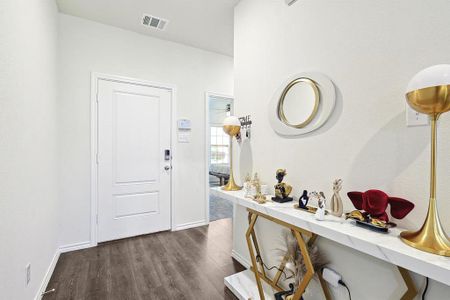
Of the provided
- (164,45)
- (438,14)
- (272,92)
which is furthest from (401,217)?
(164,45)

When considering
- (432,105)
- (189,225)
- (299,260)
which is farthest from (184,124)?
(432,105)

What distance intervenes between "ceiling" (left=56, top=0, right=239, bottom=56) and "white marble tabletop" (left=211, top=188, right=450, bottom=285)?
2279mm

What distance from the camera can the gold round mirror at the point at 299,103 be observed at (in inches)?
57.5

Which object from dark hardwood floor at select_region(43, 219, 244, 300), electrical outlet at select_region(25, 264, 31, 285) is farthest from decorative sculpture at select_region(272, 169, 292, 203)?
electrical outlet at select_region(25, 264, 31, 285)

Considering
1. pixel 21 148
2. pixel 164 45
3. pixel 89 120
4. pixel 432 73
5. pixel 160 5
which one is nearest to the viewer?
pixel 432 73

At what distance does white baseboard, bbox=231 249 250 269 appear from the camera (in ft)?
6.90

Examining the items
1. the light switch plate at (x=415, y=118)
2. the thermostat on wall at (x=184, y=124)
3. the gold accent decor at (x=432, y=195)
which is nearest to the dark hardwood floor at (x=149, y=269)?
the gold accent decor at (x=432, y=195)

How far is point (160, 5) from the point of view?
2.31 meters

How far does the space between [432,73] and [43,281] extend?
113 inches

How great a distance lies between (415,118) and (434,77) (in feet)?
0.90

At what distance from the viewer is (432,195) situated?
817mm

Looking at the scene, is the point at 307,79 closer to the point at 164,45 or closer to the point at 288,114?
the point at 288,114

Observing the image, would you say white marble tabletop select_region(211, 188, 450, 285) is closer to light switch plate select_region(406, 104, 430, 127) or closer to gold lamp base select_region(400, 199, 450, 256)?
gold lamp base select_region(400, 199, 450, 256)

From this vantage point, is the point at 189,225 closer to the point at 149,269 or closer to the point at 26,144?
the point at 149,269
